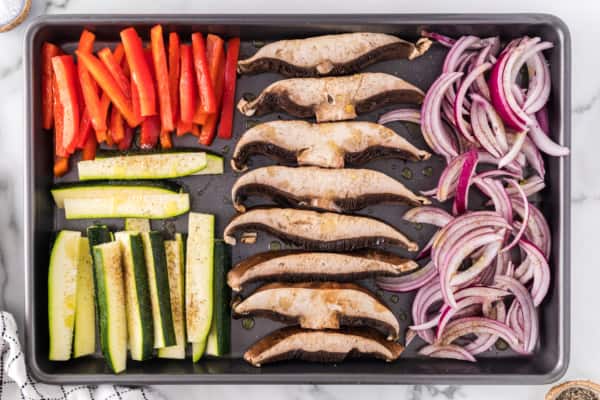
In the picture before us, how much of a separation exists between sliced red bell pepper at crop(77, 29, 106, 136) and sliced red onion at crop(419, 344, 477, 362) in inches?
70.3

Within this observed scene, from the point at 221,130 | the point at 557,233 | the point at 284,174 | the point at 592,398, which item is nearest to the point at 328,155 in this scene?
the point at 284,174

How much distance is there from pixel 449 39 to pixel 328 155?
0.77 m

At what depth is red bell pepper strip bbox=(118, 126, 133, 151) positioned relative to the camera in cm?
299

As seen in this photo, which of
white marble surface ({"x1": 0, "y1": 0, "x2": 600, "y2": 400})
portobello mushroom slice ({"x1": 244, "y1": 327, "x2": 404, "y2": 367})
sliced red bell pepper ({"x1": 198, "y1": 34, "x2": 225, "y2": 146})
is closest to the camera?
portobello mushroom slice ({"x1": 244, "y1": 327, "x2": 404, "y2": 367})

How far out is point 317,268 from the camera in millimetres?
2826

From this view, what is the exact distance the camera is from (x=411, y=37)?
9.55 ft

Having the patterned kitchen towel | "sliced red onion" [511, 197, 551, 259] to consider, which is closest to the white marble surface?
the patterned kitchen towel

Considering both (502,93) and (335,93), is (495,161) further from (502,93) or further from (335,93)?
(335,93)

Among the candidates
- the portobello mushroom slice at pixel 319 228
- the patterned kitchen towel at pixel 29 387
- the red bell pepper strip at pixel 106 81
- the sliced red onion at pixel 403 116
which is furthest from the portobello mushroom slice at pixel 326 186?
the patterned kitchen towel at pixel 29 387

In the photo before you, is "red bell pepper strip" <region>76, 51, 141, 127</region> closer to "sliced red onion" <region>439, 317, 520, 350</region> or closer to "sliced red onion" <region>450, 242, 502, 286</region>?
"sliced red onion" <region>450, 242, 502, 286</region>

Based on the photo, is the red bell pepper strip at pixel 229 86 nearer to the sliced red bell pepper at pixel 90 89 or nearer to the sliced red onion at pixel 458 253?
the sliced red bell pepper at pixel 90 89

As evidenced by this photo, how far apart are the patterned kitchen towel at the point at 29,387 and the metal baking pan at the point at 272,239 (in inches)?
3.0

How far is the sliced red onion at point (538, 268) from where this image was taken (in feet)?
9.36

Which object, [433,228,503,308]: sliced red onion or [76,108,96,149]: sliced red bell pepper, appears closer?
[433,228,503,308]: sliced red onion
